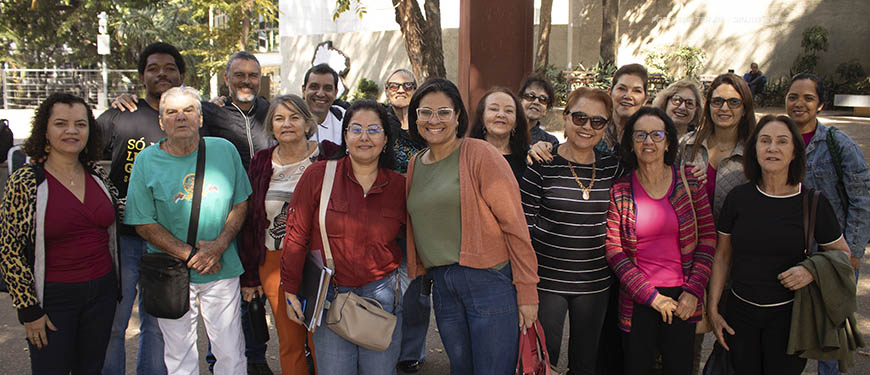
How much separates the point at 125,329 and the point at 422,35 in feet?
22.4

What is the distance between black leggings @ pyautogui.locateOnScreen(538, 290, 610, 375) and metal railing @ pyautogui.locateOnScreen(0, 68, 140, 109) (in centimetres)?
2898

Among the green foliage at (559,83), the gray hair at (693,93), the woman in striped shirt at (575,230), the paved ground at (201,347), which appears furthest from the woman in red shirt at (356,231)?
the green foliage at (559,83)

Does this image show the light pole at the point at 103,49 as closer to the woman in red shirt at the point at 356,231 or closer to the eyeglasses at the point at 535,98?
the eyeglasses at the point at 535,98

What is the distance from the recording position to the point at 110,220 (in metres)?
3.51

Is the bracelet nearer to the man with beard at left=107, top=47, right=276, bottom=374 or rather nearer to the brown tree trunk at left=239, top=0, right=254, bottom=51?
the man with beard at left=107, top=47, right=276, bottom=374

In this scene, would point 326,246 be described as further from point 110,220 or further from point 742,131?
point 742,131

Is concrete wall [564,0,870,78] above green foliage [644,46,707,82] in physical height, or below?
above

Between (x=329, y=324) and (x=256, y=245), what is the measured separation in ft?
3.22

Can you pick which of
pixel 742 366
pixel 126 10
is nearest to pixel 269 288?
pixel 742 366

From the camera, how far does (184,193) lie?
3.55 m

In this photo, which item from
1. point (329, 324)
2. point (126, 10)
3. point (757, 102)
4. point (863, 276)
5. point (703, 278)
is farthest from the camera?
point (126, 10)

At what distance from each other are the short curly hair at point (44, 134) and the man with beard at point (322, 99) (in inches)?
72.4

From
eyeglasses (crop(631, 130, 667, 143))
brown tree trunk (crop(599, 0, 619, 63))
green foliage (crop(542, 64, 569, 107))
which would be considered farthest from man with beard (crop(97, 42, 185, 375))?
brown tree trunk (crop(599, 0, 619, 63))

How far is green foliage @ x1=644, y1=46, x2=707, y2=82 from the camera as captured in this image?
893 inches
